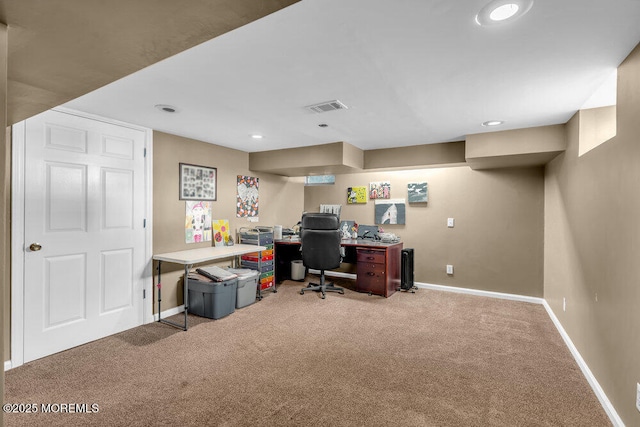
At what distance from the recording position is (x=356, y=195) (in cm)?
553

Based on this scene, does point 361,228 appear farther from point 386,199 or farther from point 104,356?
point 104,356

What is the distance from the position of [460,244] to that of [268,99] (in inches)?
142

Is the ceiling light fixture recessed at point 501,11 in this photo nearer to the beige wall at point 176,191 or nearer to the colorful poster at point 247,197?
the beige wall at point 176,191

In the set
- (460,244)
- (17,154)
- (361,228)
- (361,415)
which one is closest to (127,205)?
(17,154)

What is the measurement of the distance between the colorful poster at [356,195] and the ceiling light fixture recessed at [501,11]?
13.1 feet

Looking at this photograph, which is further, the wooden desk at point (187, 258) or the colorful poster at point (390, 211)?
the colorful poster at point (390, 211)

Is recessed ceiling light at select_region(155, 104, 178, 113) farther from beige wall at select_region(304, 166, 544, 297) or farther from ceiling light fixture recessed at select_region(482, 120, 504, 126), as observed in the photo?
beige wall at select_region(304, 166, 544, 297)

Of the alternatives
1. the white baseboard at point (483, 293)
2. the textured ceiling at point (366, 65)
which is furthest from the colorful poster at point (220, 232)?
the white baseboard at point (483, 293)

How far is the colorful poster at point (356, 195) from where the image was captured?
17.9 ft

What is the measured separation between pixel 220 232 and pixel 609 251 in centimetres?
400

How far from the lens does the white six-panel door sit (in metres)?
2.56

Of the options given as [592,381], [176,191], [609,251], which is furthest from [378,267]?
[176,191]

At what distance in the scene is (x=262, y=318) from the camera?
11.4 ft

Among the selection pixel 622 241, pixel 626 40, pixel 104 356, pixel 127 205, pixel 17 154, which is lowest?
pixel 104 356
